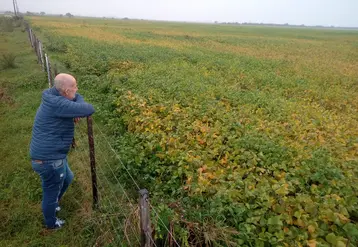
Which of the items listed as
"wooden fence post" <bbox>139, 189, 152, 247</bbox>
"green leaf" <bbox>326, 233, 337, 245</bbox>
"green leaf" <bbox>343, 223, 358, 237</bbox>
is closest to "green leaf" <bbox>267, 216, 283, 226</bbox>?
"green leaf" <bbox>326, 233, 337, 245</bbox>

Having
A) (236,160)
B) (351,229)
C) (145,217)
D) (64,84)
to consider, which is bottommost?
(236,160)

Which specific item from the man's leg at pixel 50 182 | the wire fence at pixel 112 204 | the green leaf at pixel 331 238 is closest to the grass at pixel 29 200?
the wire fence at pixel 112 204

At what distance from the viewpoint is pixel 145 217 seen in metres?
2.42

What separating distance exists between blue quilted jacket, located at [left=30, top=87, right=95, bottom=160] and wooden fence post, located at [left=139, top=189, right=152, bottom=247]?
5.42ft

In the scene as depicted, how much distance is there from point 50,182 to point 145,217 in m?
2.06

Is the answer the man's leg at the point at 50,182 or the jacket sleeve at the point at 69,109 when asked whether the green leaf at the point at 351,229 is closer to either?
the jacket sleeve at the point at 69,109

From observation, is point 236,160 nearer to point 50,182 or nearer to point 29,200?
point 50,182

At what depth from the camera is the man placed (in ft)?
11.3

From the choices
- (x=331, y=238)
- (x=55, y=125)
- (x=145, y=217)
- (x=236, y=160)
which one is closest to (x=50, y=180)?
(x=55, y=125)

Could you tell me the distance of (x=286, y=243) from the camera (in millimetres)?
3148

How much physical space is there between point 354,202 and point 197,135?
2858 millimetres

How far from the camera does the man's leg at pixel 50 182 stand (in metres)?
3.65

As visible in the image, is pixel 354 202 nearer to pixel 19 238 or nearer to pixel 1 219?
pixel 19 238

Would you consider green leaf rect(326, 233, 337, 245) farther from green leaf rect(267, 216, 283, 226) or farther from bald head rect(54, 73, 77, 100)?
bald head rect(54, 73, 77, 100)
